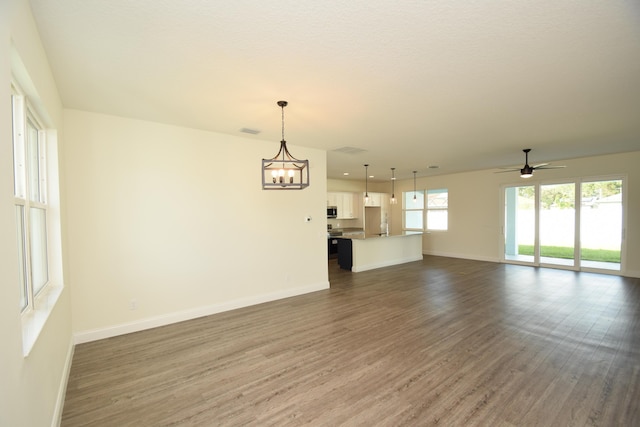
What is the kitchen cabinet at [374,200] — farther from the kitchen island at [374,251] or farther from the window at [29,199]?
the window at [29,199]

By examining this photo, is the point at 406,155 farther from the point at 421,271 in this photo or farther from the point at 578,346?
the point at 578,346

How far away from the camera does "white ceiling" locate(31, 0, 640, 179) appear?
71.0 inches

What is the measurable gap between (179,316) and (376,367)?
9.36ft

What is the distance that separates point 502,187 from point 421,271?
362 cm

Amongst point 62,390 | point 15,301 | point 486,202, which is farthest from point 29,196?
point 486,202

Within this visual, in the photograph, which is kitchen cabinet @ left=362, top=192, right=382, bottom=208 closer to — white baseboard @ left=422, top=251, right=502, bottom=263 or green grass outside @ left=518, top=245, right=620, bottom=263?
white baseboard @ left=422, top=251, right=502, bottom=263

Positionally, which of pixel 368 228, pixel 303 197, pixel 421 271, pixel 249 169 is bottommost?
pixel 421 271

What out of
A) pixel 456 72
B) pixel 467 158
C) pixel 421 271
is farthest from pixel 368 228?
pixel 456 72

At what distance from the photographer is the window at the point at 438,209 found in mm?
9609

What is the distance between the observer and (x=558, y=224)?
727 centimetres

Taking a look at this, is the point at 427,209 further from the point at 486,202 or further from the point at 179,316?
the point at 179,316

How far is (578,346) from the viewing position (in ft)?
10.5

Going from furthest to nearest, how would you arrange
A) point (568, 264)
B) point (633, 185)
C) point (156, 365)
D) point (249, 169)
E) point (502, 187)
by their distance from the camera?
point (502, 187)
point (568, 264)
point (633, 185)
point (249, 169)
point (156, 365)

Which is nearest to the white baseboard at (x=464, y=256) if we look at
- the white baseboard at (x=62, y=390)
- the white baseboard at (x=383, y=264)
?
the white baseboard at (x=383, y=264)
